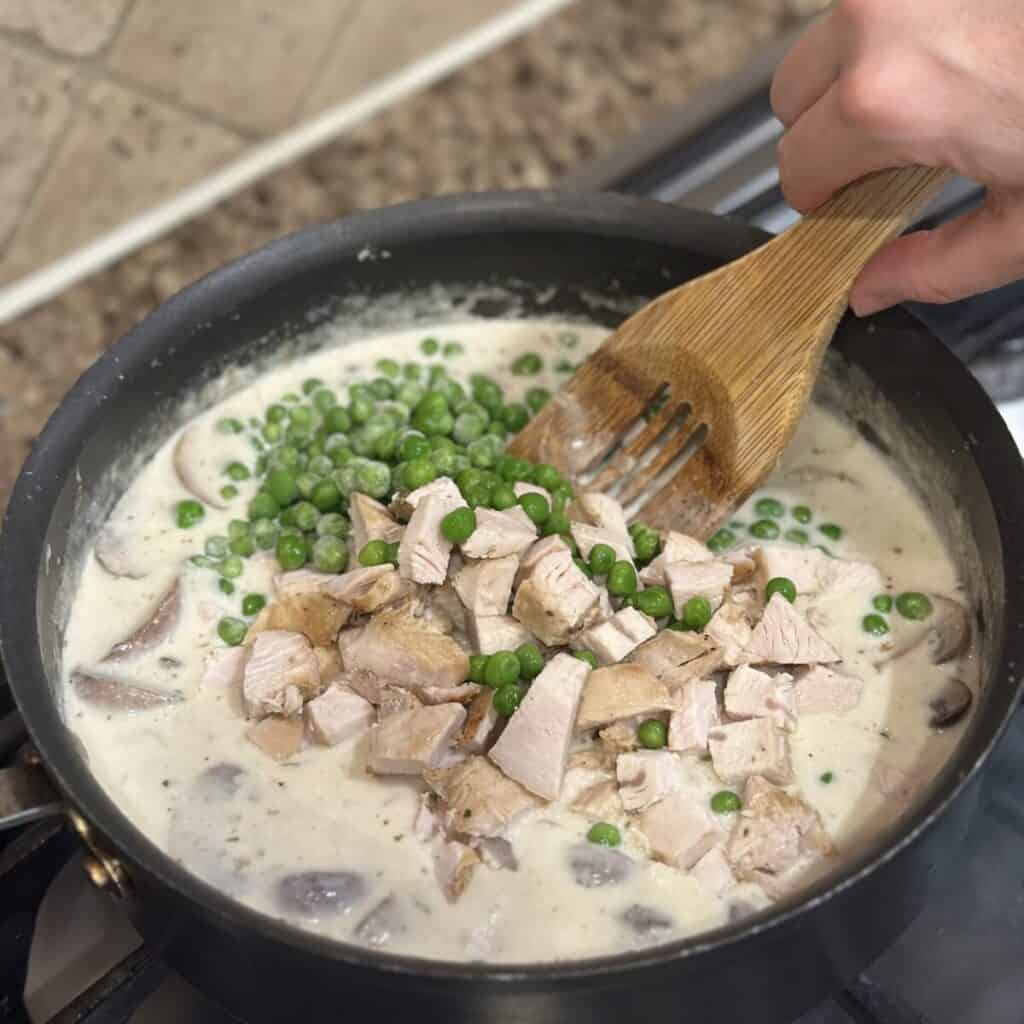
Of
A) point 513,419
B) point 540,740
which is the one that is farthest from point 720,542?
point 540,740

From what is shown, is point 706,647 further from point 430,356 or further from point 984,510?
point 430,356

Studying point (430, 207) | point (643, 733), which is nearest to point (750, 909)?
point (643, 733)

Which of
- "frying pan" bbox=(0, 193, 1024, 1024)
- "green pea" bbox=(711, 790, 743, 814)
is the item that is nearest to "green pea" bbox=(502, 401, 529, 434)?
"frying pan" bbox=(0, 193, 1024, 1024)

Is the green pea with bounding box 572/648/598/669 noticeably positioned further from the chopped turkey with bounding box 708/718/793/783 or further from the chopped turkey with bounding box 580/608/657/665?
the chopped turkey with bounding box 708/718/793/783

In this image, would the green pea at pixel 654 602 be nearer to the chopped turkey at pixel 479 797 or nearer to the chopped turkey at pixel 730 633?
the chopped turkey at pixel 730 633

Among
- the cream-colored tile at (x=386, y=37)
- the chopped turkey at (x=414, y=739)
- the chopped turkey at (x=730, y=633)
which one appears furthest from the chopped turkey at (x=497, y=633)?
the cream-colored tile at (x=386, y=37)

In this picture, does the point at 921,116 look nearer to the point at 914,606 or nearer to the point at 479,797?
the point at 914,606

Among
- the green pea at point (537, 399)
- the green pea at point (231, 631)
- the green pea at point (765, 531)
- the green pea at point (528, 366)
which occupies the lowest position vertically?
the green pea at point (231, 631)

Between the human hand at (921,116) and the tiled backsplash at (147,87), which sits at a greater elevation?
the tiled backsplash at (147,87)
